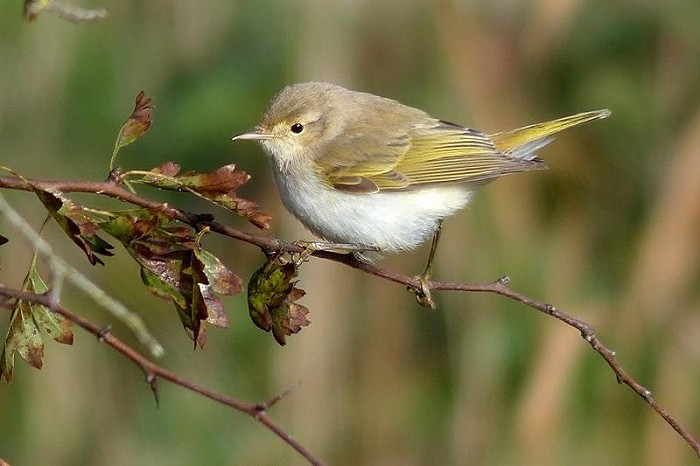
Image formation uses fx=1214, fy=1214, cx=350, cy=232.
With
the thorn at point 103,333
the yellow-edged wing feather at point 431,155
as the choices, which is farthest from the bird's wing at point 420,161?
the thorn at point 103,333

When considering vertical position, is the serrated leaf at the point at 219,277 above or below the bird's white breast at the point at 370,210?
below

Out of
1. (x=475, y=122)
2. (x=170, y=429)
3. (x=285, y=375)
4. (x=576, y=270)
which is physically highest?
(x=475, y=122)

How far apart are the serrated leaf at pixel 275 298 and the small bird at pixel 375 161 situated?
891 mm

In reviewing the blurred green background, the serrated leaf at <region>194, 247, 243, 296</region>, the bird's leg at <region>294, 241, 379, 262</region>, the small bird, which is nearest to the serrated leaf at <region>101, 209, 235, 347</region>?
the serrated leaf at <region>194, 247, 243, 296</region>

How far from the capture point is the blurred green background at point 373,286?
5.54 m

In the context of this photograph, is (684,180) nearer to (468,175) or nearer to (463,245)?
(463,245)

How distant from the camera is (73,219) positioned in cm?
196

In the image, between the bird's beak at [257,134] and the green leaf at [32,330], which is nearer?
the green leaf at [32,330]

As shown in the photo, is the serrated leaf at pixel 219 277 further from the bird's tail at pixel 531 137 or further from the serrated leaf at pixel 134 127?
the bird's tail at pixel 531 137

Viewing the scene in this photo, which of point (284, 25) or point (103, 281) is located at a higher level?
point (284, 25)

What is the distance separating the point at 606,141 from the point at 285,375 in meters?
2.27

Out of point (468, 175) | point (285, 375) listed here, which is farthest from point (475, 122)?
point (468, 175)

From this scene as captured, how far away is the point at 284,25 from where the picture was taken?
17.7ft

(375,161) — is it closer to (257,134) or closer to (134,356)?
(257,134)
